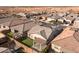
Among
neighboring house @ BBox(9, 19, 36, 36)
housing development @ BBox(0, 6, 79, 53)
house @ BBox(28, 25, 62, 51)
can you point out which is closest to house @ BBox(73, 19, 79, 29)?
housing development @ BBox(0, 6, 79, 53)

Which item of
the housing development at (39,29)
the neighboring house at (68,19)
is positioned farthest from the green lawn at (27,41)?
the neighboring house at (68,19)

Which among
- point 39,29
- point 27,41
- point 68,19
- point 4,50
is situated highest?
point 68,19

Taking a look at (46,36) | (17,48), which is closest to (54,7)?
(46,36)

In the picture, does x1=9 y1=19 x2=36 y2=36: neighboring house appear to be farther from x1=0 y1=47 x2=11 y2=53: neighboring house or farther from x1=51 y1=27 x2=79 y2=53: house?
x1=51 y1=27 x2=79 y2=53: house

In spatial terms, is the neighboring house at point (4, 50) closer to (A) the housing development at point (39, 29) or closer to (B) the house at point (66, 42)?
(A) the housing development at point (39, 29)

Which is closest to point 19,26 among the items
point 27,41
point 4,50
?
point 27,41

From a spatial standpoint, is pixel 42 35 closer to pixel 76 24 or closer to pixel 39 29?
pixel 39 29

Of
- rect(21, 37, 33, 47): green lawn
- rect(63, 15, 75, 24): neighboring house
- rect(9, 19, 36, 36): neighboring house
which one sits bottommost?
rect(21, 37, 33, 47): green lawn
